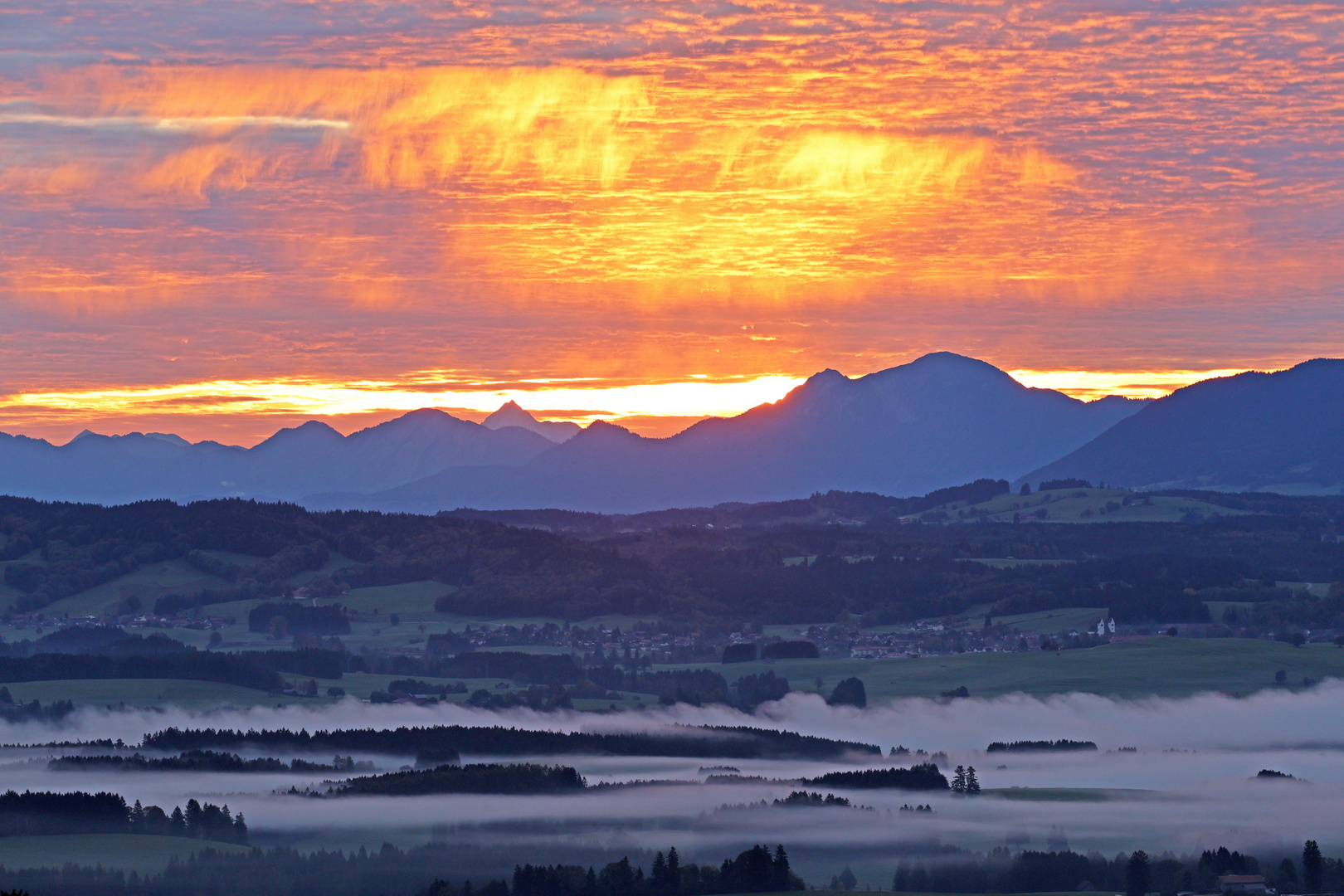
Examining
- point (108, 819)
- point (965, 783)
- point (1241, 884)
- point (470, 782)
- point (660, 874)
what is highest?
point (470, 782)

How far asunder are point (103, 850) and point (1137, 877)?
2877 inches

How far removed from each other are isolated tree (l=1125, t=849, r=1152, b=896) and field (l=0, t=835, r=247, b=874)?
209 feet

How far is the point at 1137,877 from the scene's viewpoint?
11444 cm

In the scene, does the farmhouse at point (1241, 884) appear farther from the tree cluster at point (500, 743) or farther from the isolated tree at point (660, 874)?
the tree cluster at point (500, 743)

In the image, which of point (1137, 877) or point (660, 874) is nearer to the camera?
point (1137, 877)

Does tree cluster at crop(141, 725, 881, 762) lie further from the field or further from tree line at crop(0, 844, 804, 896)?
tree line at crop(0, 844, 804, 896)

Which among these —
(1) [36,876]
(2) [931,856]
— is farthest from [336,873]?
(2) [931,856]

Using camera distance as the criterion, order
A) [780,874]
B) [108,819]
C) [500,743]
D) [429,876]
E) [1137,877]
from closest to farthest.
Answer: [1137,877], [780,874], [429,876], [108,819], [500,743]

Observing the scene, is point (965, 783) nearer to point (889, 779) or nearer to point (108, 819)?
point (889, 779)

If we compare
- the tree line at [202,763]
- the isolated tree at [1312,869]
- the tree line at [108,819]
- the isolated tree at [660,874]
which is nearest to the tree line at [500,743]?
the tree line at [202,763]

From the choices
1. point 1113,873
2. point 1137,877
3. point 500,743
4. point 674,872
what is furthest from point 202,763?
point 1137,877

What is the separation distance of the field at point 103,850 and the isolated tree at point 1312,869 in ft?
247

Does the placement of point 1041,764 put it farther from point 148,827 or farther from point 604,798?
point 148,827

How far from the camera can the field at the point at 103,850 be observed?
402ft
